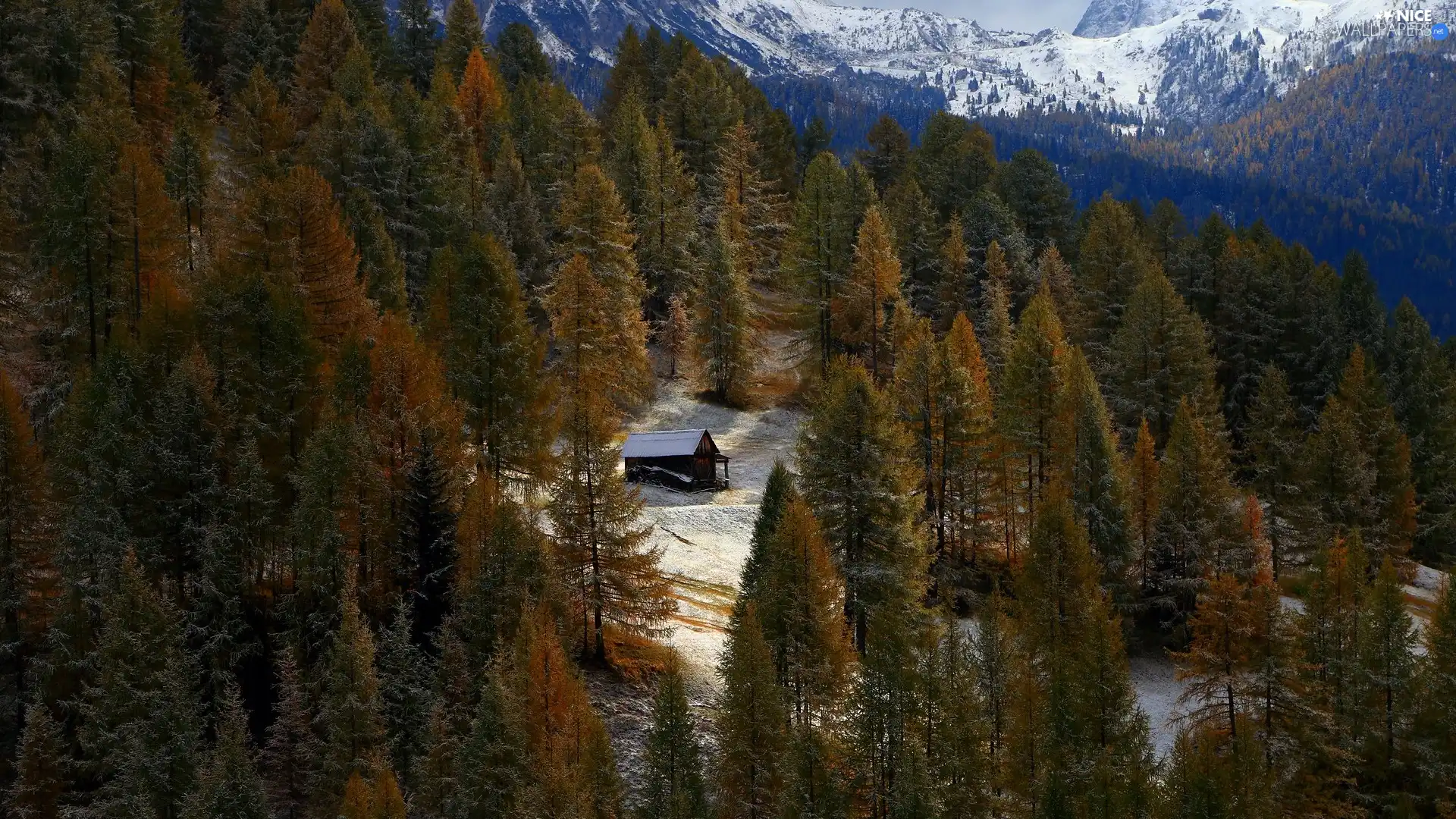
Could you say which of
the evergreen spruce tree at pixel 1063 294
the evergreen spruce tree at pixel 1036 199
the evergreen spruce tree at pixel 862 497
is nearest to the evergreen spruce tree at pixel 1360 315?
the evergreen spruce tree at pixel 1063 294

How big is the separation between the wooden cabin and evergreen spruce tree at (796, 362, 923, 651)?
48.3 feet

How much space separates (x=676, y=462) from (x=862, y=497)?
16936 millimetres

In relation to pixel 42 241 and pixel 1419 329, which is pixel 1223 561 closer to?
pixel 1419 329

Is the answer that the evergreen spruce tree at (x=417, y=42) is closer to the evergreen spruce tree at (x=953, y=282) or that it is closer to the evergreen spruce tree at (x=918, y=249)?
the evergreen spruce tree at (x=918, y=249)

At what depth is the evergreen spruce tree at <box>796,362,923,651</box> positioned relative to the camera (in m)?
42.4

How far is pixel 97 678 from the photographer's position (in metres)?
35.8

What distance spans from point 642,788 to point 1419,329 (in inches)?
2430

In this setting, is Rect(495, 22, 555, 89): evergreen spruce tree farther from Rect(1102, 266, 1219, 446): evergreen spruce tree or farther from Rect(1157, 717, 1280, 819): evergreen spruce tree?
Rect(1157, 717, 1280, 819): evergreen spruce tree

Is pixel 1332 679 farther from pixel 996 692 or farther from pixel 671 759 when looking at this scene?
pixel 671 759

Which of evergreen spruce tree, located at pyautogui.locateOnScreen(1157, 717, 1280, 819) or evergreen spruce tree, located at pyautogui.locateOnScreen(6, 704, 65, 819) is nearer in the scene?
evergreen spruce tree, located at pyautogui.locateOnScreen(1157, 717, 1280, 819)

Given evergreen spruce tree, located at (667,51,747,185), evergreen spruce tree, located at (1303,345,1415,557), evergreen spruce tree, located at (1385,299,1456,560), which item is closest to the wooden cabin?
evergreen spruce tree, located at (1303,345,1415,557)

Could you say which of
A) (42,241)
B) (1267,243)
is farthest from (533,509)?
(1267,243)

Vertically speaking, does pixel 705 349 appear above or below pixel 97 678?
above

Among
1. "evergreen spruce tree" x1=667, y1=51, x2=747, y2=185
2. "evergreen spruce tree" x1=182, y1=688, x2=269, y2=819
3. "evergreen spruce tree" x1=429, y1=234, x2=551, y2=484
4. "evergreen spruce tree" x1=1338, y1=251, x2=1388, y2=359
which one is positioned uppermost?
"evergreen spruce tree" x1=667, y1=51, x2=747, y2=185
